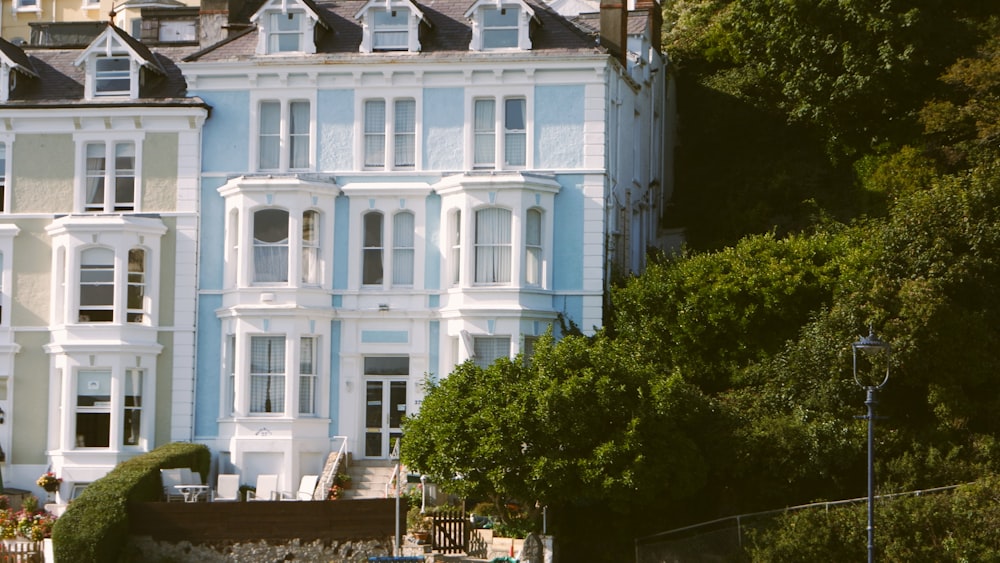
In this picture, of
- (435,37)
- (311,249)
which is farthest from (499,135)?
(311,249)

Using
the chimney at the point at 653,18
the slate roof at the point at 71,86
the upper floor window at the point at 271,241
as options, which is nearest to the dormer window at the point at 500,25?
the upper floor window at the point at 271,241

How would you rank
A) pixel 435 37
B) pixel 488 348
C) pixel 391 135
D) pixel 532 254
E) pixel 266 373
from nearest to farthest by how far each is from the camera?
pixel 488 348
pixel 532 254
pixel 266 373
pixel 391 135
pixel 435 37

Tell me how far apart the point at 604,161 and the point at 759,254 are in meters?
4.74

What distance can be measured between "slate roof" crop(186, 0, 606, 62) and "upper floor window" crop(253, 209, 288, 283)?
419 centimetres

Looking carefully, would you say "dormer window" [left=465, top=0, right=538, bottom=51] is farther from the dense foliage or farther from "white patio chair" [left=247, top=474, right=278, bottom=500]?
"white patio chair" [left=247, top=474, right=278, bottom=500]

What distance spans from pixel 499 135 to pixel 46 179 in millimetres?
11881

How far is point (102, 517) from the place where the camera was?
122ft

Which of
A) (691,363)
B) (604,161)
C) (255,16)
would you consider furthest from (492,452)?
(255,16)

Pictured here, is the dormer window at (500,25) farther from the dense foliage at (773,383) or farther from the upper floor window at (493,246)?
the dense foliage at (773,383)

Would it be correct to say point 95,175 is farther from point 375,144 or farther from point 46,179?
point 375,144

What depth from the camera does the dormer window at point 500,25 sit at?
144 feet

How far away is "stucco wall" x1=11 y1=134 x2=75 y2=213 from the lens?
45312 millimetres

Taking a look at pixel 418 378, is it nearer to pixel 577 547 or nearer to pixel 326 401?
pixel 326 401

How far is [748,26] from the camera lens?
52.6m
